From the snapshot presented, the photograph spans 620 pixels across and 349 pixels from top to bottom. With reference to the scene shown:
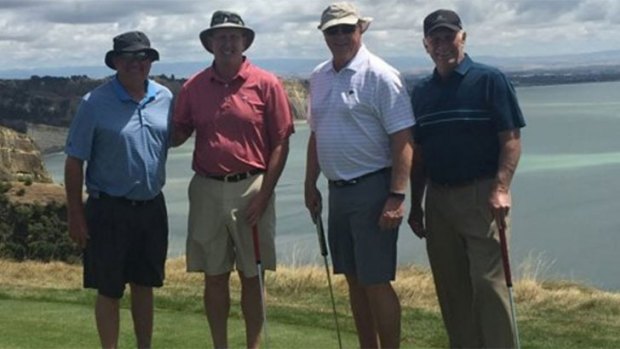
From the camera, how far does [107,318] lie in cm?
530

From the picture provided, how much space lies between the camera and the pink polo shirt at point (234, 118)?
16.9 ft

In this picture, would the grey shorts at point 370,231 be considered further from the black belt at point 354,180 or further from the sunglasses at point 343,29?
the sunglasses at point 343,29

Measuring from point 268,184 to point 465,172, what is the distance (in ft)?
3.55

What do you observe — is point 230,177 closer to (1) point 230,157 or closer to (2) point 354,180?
(1) point 230,157

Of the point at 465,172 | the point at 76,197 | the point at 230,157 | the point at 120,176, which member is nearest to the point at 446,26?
the point at 465,172

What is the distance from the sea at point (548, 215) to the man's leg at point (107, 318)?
2678 millimetres

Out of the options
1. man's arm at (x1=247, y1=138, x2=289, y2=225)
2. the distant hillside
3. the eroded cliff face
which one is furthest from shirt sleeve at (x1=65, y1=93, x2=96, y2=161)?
the distant hillside

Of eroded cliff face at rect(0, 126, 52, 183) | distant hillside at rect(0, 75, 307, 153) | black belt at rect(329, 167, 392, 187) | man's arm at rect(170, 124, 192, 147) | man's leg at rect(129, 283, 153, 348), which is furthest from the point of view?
distant hillside at rect(0, 75, 307, 153)

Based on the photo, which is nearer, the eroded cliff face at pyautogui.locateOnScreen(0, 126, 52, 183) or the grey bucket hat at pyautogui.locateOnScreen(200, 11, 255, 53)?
the grey bucket hat at pyautogui.locateOnScreen(200, 11, 255, 53)

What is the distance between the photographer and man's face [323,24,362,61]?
15.9ft

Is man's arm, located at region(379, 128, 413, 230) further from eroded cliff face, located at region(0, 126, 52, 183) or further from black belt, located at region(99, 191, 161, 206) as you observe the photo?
eroded cliff face, located at region(0, 126, 52, 183)

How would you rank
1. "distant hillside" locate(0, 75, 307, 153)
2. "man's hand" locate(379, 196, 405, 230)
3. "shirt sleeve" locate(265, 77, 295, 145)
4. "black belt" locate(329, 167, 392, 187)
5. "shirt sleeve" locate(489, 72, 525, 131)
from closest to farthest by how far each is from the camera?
"shirt sleeve" locate(489, 72, 525, 131)
"man's hand" locate(379, 196, 405, 230)
"black belt" locate(329, 167, 392, 187)
"shirt sleeve" locate(265, 77, 295, 145)
"distant hillside" locate(0, 75, 307, 153)

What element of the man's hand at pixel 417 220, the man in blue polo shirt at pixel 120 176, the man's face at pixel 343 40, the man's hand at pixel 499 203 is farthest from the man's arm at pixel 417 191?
the man in blue polo shirt at pixel 120 176

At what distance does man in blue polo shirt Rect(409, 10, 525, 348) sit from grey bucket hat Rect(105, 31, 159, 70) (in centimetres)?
143
